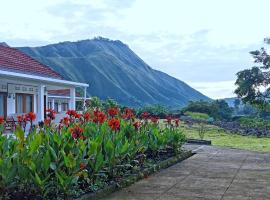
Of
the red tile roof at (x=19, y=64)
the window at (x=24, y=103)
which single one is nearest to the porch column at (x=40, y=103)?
the red tile roof at (x=19, y=64)

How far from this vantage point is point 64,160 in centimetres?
533

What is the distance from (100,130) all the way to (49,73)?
15.7 metres

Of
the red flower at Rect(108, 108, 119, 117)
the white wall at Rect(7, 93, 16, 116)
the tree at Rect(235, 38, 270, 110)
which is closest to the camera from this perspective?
the red flower at Rect(108, 108, 119, 117)

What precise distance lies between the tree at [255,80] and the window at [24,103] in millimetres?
20560

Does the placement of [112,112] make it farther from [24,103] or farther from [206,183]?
[24,103]

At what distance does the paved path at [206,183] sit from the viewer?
630cm

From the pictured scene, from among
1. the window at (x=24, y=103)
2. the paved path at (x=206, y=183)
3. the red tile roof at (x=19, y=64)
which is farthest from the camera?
the window at (x=24, y=103)

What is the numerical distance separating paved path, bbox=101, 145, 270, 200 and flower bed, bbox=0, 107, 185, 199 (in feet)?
1.33

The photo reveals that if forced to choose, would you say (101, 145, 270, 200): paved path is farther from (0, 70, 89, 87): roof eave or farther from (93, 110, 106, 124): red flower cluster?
(0, 70, 89, 87): roof eave

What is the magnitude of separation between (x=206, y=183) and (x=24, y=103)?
15677 mm

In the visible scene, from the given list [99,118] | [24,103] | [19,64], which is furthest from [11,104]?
[99,118]

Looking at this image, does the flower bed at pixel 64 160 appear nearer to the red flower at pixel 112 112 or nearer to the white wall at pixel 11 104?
the red flower at pixel 112 112

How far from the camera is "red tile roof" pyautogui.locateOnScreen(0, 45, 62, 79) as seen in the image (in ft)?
61.1

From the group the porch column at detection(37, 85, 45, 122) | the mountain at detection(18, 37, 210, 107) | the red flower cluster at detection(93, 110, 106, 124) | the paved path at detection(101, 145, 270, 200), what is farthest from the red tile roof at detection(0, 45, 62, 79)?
the mountain at detection(18, 37, 210, 107)
